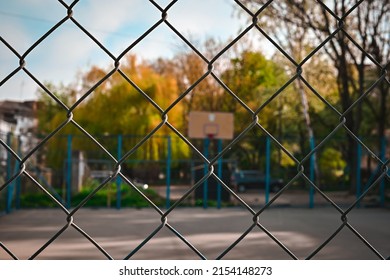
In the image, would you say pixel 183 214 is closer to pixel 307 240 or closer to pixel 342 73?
pixel 307 240

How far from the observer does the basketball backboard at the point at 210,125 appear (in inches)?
444

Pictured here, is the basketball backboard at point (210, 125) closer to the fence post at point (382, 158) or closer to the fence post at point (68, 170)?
the fence post at point (68, 170)

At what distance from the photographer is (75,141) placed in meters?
14.8

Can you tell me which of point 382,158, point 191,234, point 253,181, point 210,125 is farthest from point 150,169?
point 191,234

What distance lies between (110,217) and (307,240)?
4083 mm

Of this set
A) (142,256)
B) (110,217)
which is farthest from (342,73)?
(142,256)

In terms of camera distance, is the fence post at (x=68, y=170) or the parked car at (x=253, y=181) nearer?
the fence post at (x=68, y=170)

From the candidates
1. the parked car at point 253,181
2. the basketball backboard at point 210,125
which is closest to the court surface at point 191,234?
the basketball backboard at point 210,125

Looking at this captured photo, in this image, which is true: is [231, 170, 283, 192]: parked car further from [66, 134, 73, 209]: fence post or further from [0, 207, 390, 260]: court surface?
[66, 134, 73, 209]: fence post

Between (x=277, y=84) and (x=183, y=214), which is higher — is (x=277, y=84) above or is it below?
above

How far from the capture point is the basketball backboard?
37.0 ft

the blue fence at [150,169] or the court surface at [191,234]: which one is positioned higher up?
the blue fence at [150,169]

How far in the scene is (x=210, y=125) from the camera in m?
11.4
